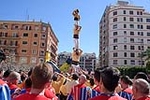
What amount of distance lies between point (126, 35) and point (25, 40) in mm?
30122

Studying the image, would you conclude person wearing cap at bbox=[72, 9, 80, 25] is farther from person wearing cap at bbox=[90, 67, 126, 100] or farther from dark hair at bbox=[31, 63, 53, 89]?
dark hair at bbox=[31, 63, 53, 89]

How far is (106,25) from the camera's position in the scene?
3770 inches

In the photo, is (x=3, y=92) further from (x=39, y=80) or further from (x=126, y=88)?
(x=126, y=88)

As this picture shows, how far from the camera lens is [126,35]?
8706 centimetres

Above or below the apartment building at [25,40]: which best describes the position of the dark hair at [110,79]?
below

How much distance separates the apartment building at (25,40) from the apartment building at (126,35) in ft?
62.5

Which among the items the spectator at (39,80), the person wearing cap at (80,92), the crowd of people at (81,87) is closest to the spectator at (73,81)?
the person wearing cap at (80,92)

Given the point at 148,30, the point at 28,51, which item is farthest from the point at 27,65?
the point at 148,30

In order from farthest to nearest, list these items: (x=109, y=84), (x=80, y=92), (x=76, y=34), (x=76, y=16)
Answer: (x=76, y=16) < (x=76, y=34) < (x=80, y=92) < (x=109, y=84)

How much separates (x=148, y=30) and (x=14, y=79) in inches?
3392

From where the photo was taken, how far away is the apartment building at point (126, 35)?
85.4m

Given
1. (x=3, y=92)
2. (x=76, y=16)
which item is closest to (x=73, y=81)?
(x=3, y=92)

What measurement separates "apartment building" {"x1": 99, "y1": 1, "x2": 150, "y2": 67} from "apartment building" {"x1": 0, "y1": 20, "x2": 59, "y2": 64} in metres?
19.0

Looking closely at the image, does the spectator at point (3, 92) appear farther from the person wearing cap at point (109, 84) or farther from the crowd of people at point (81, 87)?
the person wearing cap at point (109, 84)
